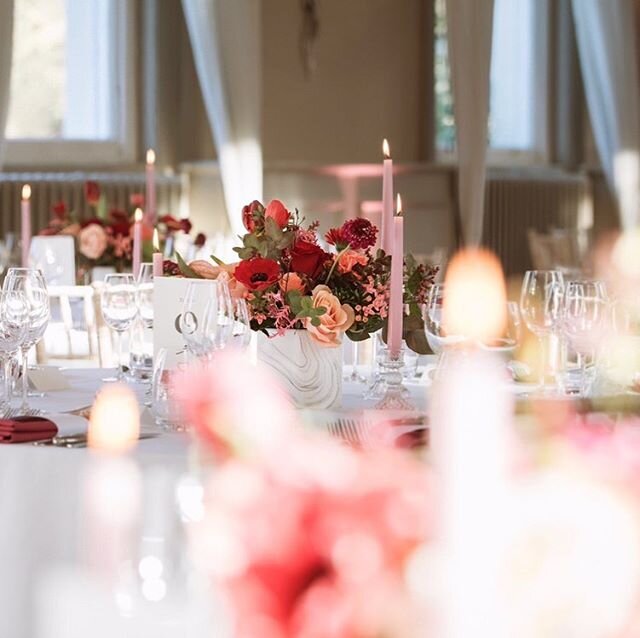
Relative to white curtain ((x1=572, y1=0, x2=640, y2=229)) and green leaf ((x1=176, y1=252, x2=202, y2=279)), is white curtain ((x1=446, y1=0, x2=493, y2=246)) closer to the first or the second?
white curtain ((x1=572, y1=0, x2=640, y2=229))

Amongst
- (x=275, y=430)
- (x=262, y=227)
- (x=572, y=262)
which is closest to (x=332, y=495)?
(x=275, y=430)

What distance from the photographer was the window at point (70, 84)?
7.69 meters

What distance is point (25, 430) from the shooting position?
5.93 feet

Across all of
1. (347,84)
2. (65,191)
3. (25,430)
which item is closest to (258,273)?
(25,430)

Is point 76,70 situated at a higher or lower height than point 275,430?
higher

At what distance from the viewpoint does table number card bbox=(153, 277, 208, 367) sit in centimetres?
219

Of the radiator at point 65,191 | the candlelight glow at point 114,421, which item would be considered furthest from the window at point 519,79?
the candlelight glow at point 114,421

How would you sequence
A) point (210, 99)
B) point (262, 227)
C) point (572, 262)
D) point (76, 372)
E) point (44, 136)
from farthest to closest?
point (572, 262) < point (44, 136) < point (210, 99) < point (76, 372) < point (262, 227)

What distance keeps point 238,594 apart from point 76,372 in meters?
2.20

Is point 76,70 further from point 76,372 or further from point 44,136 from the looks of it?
point 76,372

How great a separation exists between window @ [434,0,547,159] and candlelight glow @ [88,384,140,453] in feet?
24.4

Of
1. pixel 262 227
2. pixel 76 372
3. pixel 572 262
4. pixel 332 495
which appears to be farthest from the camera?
pixel 572 262

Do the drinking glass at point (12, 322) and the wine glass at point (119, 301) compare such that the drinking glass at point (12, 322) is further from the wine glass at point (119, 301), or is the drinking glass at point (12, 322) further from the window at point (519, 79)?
the window at point (519, 79)

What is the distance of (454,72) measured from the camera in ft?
22.3
